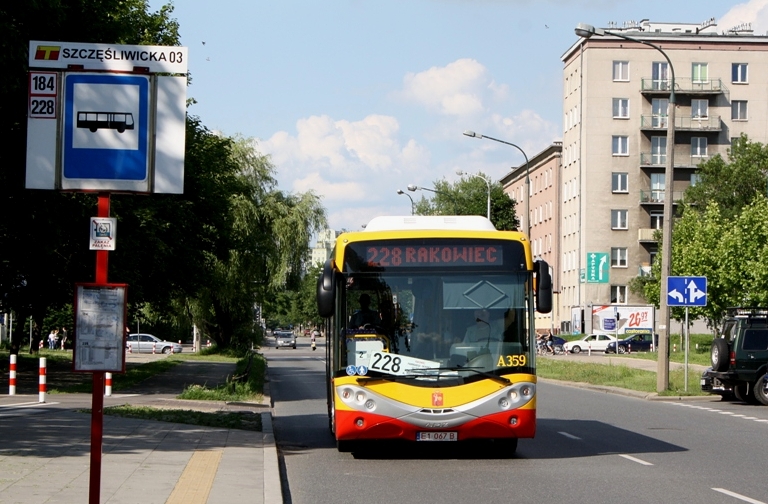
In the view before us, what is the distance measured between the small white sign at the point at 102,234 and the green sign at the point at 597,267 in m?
85.0

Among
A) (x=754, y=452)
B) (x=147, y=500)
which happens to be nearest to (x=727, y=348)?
(x=754, y=452)

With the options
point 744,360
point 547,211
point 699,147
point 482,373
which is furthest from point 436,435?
point 547,211

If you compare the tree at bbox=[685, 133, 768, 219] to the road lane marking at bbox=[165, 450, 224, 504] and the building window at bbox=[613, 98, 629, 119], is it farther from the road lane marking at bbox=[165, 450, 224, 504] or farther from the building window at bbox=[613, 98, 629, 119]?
the road lane marking at bbox=[165, 450, 224, 504]

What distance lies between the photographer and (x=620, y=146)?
93.2 m

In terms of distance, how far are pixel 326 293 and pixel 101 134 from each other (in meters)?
6.03

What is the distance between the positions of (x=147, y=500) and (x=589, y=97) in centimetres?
8533

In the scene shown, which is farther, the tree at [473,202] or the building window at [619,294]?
the tree at [473,202]

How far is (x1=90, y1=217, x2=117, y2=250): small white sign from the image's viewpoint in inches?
325

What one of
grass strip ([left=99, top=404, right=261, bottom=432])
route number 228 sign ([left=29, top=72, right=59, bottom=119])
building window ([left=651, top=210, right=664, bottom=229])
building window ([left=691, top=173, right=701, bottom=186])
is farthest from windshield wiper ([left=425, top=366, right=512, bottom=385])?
building window ([left=651, top=210, right=664, bottom=229])

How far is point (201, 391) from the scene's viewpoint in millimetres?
25203

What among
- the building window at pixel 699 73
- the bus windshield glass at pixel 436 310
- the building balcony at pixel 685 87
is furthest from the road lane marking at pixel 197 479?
the building window at pixel 699 73

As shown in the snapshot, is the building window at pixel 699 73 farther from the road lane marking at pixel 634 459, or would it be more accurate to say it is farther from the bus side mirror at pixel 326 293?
the bus side mirror at pixel 326 293

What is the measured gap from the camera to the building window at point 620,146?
93.1 meters

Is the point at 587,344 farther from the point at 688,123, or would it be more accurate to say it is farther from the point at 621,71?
the point at 621,71
